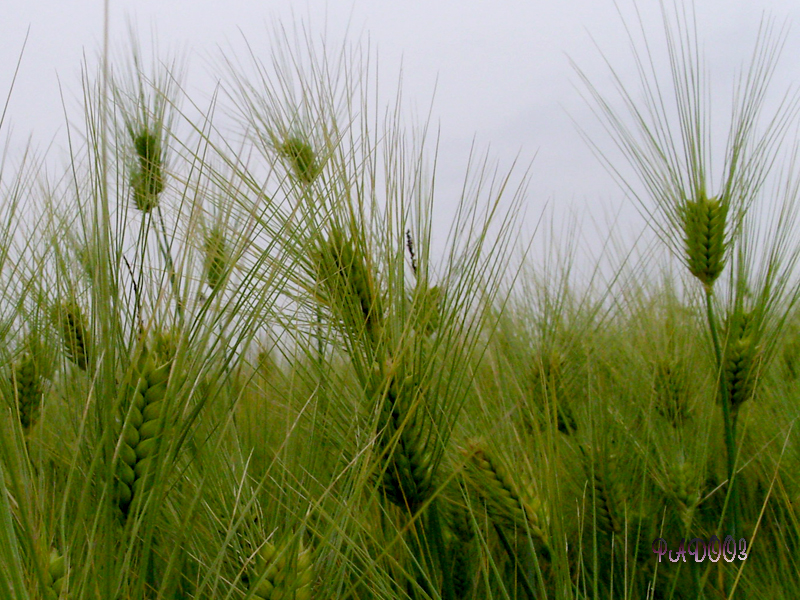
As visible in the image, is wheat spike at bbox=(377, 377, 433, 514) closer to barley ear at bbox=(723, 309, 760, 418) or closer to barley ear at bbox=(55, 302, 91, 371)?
barley ear at bbox=(55, 302, 91, 371)

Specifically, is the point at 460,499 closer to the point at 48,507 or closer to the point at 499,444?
the point at 499,444

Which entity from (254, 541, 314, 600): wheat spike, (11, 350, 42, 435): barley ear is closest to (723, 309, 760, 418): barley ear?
(254, 541, 314, 600): wheat spike

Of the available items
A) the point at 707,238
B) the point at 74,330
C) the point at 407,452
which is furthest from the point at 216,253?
the point at 707,238

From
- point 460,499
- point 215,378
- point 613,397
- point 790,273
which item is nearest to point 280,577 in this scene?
point 215,378

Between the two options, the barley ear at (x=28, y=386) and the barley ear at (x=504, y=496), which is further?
the barley ear at (x=28, y=386)

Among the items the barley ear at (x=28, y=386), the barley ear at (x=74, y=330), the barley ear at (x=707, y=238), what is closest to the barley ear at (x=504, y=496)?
the barley ear at (x=74, y=330)

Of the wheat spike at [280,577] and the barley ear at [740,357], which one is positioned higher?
the barley ear at [740,357]

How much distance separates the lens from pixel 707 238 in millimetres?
1077

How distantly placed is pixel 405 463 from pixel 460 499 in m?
0.26

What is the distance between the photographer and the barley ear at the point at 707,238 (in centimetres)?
107

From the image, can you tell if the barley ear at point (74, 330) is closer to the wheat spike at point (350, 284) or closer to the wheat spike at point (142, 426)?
the wheat spike at point (142, 426)

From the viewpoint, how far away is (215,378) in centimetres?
50

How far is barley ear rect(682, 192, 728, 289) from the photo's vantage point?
1.07 m

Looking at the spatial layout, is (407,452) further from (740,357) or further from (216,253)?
(740,357)
